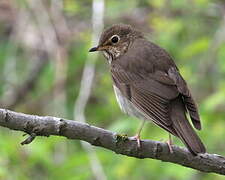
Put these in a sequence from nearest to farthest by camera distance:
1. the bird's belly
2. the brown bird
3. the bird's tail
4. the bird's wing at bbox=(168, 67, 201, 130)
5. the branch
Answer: the branch < the bird's tail < the brown bird < the bird's wing at bbox=(168, 67, 201, 130) < the bird's belly

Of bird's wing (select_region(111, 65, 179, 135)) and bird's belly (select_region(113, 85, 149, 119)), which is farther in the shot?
bird's belly (select_region(113, 85, 149, 119))

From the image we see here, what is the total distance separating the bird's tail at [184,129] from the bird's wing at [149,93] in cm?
6

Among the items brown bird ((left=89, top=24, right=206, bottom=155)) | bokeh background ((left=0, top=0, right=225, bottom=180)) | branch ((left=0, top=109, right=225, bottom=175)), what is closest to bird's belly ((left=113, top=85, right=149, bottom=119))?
brown bird ((left=89, top=24, right=206, bottom=155))

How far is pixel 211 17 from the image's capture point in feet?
33.5

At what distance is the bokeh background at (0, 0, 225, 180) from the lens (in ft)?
22.7

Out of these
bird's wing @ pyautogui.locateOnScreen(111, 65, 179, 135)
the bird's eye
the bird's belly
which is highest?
the bird's eye

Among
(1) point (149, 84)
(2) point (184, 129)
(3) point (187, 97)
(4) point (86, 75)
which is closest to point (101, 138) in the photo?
(2) point (184, 129)

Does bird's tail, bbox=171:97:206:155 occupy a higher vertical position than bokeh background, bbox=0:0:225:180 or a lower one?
higher

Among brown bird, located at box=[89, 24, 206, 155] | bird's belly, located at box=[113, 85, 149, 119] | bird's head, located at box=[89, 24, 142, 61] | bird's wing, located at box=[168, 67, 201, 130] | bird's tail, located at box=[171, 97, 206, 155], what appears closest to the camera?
bird's tail, located at box=[171, 97, 206, 155]

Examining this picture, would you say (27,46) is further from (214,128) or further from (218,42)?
(214,128)

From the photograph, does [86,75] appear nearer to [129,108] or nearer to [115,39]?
[115,39]

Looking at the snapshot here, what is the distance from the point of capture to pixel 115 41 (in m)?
6.98

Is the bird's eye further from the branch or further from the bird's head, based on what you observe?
the branch

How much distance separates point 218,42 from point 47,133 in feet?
14.3
